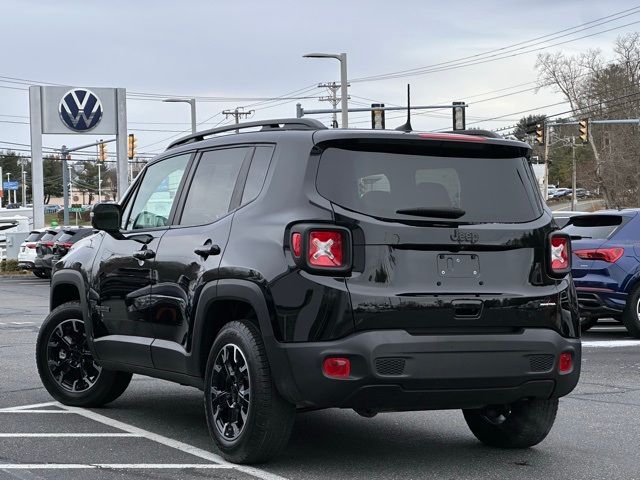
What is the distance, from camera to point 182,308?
22.0 feet

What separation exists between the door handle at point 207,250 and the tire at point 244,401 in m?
0.44

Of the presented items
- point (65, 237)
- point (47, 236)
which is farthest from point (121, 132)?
point (65, 237)

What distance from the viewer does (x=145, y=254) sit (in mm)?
7207

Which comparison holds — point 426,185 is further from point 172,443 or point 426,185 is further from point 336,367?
point 172,443

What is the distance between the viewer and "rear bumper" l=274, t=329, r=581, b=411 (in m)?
5.64

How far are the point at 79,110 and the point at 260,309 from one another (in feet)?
123

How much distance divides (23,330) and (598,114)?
8071cm

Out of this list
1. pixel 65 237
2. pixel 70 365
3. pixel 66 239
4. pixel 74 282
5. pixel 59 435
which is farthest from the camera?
pixel 65 237

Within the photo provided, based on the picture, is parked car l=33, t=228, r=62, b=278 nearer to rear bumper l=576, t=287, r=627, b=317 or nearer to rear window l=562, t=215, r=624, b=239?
rear window l=562, t=215, r=624, b=239

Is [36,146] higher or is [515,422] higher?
[36,146]

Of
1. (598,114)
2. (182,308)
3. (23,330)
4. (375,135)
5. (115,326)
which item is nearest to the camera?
(375,135)

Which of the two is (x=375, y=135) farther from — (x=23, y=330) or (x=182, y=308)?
(x=23, y=330)

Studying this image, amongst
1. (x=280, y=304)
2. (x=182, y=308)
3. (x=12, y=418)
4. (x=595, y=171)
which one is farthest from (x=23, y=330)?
(x=595, y=171)

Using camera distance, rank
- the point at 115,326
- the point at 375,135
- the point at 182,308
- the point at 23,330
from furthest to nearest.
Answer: the point at 23,330, the point at 115,326, the point at 182,308, the point at 375,135
